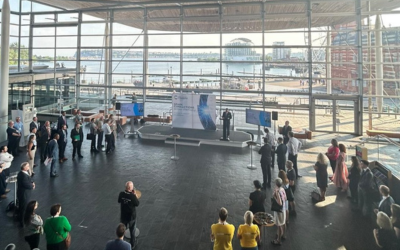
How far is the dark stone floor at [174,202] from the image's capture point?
14.7ft

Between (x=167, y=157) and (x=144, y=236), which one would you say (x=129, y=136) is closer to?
(x=167, y=157)

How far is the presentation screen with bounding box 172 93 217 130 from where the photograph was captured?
469 inches

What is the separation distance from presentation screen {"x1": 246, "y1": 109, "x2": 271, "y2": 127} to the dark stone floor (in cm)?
198

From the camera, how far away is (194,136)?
11914mm

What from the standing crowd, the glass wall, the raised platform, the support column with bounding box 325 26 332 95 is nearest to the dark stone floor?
the standing crowd

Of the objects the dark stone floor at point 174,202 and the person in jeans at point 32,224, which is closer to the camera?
the person in jeans at point 32,224

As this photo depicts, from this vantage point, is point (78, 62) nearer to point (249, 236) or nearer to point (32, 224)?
point (32, 224)

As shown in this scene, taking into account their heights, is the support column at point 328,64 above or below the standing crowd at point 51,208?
above

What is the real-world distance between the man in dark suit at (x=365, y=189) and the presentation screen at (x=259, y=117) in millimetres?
5089

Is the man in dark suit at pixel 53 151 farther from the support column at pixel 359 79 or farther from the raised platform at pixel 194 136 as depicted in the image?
the support column at pixel 359 79

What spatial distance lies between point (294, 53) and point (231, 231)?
1195 centimetres

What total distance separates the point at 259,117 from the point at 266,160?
444 centimetres

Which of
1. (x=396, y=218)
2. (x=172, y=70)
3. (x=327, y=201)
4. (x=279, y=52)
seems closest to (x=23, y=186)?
(x=396, y=218)

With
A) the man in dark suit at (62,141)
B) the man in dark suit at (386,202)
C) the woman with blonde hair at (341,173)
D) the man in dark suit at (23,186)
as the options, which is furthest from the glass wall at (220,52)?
the man in dark suit at (23,186)
